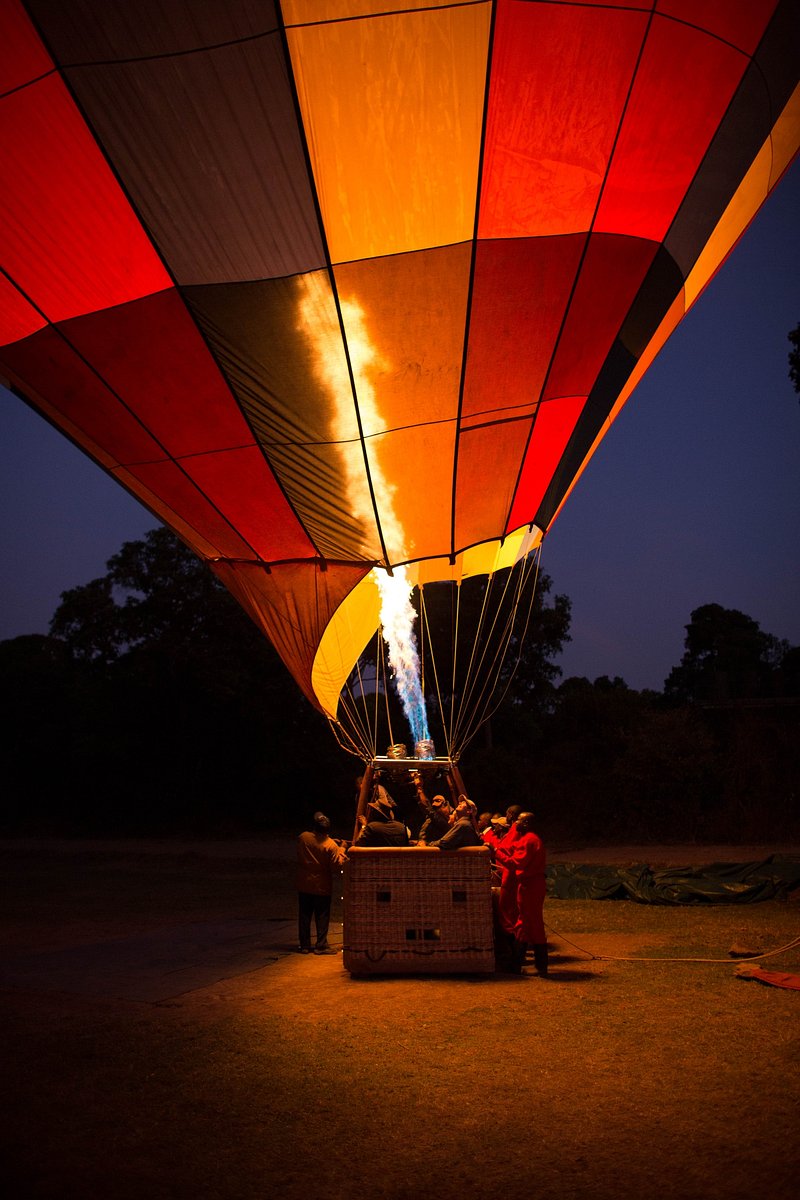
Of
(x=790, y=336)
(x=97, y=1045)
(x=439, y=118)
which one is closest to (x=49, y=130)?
(x=439, y=118)

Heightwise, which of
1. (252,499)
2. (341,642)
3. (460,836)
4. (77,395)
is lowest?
(460,836)

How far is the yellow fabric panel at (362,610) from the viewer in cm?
780

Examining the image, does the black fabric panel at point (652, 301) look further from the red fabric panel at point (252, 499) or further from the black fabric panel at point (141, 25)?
the black fabric panel at point (141, 25)

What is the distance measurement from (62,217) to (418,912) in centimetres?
486

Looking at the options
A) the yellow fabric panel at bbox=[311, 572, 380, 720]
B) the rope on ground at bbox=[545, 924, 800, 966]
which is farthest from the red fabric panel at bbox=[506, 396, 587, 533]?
the rope on ground at bbox=[545, 924, 800, 966]

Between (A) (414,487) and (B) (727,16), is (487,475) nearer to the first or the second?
(A) (414,487)

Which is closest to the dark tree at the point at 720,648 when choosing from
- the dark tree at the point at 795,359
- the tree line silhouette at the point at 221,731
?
the tree line silhouette at the point at 221,731

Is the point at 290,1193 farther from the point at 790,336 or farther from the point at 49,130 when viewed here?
the point at 790,336

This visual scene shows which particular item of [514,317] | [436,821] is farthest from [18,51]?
[436,821]

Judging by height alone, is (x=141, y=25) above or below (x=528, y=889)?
above

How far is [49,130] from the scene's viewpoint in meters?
4.98

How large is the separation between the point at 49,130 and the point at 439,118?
2109mm

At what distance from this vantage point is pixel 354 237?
5570 millimetres

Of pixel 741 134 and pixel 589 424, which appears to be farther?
pixel 589 424
